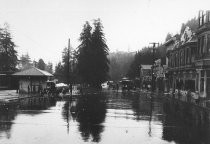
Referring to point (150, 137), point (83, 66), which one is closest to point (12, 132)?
point (150, 137)

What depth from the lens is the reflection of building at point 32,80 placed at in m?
46.3

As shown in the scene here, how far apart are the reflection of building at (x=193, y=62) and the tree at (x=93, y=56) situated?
57.6ft

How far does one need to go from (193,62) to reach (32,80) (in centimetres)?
2235

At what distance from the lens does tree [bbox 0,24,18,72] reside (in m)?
78.4

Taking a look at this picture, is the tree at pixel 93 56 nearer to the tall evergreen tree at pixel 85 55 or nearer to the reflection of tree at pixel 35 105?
the tall evergreen tree at pixel 85 55

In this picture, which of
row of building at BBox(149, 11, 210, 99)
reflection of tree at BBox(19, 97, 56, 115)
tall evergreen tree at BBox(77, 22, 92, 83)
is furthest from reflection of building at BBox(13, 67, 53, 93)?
tall evergreen tree at BBox(77, 22, 92, 83)

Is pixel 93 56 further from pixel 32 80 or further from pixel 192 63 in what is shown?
pixel 192 63

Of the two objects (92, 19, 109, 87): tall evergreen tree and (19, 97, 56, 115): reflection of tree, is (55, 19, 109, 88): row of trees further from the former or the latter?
(19, 97, 56, 115): reflection of tree

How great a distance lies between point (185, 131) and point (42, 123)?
713 cm

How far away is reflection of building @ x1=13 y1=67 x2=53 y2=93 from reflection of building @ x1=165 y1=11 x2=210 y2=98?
785 inches

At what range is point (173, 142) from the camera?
12609 mm

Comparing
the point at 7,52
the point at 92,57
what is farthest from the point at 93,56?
the point at 7,52

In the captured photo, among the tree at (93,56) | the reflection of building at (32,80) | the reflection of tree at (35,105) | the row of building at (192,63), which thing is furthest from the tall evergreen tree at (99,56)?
the reflection of tree at (35,105)

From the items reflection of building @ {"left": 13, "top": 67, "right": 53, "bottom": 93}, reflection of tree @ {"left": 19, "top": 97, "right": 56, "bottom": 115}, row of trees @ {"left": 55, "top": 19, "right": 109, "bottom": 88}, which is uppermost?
row of trees @ {"left": 55, "top": 19, "right": 109, "bottom": 88}
